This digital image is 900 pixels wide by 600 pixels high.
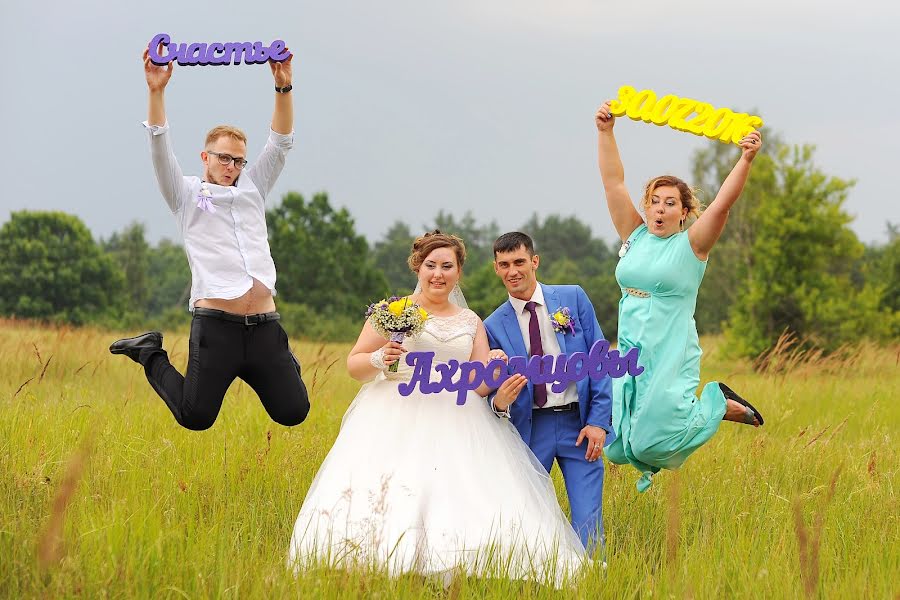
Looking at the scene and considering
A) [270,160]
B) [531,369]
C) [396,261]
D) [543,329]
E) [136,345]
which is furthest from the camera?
[396,261]

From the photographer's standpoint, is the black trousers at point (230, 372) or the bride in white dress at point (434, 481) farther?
the black trousers at point (230, 372)

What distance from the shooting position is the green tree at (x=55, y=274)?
144ft

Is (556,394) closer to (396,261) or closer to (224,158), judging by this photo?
(224,158)

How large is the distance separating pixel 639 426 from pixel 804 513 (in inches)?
63.9

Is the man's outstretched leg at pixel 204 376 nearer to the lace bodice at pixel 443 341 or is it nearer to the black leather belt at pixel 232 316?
the black leather belt at pixel 232 316

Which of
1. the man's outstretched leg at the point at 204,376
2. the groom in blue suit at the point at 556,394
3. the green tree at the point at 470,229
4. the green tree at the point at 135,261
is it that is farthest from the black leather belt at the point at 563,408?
the green tree at the point at 470,229

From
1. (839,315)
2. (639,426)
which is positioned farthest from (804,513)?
(839,315)

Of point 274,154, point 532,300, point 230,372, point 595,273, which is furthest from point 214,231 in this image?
point 595,273

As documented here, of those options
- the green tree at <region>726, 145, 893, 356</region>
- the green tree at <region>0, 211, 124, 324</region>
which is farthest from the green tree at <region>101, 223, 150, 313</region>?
the green tree at <region>726, 145, 893, 356</region>

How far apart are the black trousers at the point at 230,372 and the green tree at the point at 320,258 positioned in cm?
2942

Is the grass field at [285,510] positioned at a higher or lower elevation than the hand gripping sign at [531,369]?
lower

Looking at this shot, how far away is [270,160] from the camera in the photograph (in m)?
5.77

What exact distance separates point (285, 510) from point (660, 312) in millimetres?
2632

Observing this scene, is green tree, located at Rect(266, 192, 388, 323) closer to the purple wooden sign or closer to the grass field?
the grass field
